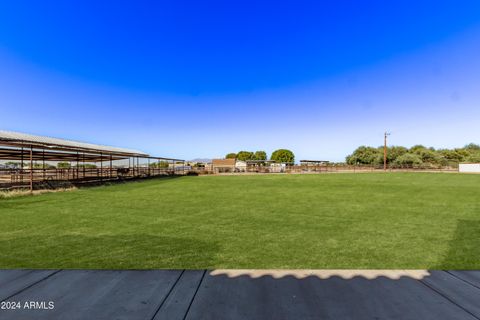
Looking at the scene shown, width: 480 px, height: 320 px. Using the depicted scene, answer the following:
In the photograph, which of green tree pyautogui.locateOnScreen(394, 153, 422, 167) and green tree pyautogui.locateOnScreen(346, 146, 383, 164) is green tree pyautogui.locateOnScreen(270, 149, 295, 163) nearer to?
green tree pyautogui.locateOnScreen(346, 146, 383, 164)

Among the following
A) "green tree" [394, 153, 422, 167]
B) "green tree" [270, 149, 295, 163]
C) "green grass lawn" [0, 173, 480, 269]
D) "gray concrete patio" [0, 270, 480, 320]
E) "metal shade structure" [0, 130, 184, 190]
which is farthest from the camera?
"green tree" [270, 149, 295, 163]

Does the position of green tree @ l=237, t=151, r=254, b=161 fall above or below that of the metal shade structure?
above

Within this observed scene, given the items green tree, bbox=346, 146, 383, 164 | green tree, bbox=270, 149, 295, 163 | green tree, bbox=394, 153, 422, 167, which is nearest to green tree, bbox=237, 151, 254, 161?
green tree, bbox=270, 149, 295, 163

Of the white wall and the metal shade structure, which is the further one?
the white wall

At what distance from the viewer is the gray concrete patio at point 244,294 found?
8.32ft

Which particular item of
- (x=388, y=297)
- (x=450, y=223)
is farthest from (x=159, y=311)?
(x=450, y=223)

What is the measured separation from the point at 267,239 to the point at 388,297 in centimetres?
266

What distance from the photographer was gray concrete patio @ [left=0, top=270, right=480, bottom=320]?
2.54 meters

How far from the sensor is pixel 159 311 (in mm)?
2570

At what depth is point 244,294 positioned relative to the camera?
9.42 ft

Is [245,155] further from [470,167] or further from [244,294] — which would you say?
[244,294]

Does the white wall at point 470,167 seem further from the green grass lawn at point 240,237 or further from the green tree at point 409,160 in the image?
the green grass lawn at point 240,237

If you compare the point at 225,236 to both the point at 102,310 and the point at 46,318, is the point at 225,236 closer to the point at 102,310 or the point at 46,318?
the point at 102,310

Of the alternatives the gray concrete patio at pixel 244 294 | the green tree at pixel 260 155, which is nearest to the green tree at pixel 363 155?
the green tree at pixel 260 155
